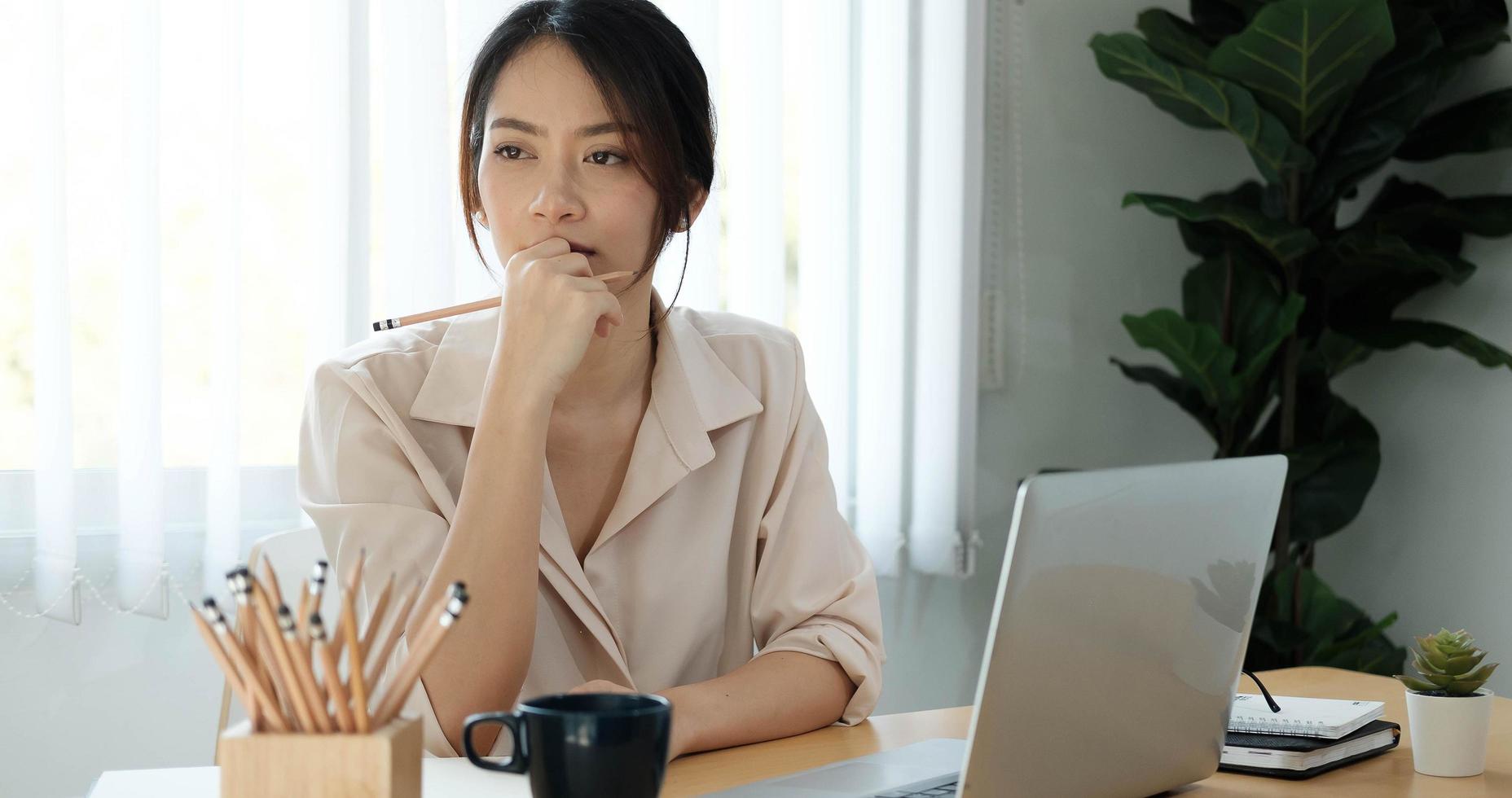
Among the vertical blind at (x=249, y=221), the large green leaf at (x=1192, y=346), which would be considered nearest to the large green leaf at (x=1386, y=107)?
the large green leaf at (x=1192, y=346)

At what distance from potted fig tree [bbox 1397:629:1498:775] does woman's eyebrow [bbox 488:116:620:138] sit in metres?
0.84

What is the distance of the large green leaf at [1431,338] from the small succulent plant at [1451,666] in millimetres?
1521

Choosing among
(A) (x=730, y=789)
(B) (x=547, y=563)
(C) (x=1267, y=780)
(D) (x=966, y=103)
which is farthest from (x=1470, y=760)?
(D) (x=966, y=103)

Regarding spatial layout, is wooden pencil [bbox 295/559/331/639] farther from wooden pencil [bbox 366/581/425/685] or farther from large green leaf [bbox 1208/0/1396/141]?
large green leaf [bbox 1208/0/1396/141]

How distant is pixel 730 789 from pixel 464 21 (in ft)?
5.08

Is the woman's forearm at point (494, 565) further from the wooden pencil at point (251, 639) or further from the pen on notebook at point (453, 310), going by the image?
the wooden pencil at point (251, 639)

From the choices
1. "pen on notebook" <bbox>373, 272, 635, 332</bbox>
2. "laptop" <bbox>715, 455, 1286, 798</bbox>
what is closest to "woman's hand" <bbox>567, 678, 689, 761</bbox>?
"laptop" <bbox>715, 455, 1286, 798</bbox>

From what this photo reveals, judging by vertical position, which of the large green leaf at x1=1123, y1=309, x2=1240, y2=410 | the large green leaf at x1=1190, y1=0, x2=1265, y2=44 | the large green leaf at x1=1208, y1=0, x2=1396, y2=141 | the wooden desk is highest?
the large green leaf at x1=1190, y1=0, x2=1265, y2=44

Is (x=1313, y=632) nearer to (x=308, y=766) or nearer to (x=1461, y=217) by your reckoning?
(x=1461, y=217)

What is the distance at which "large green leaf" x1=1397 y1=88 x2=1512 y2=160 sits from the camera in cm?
239

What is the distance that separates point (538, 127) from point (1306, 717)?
A: 0.86 metres

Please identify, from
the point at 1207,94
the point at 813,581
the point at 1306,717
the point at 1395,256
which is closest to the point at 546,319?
the point at 813,581

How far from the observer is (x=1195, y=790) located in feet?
3.05

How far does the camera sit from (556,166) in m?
1.30
